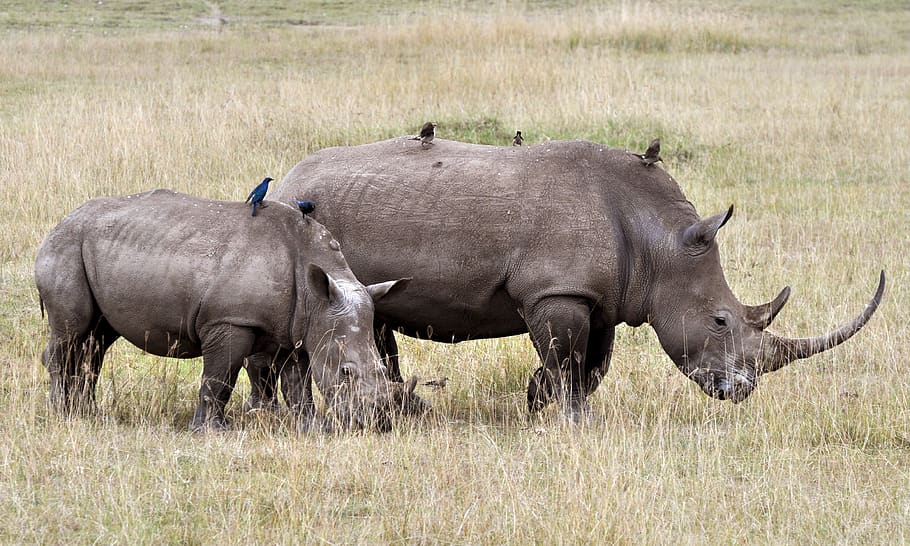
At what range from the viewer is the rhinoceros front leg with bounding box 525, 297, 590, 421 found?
689cm

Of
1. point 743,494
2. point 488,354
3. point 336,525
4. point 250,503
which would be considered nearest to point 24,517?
point 250,503

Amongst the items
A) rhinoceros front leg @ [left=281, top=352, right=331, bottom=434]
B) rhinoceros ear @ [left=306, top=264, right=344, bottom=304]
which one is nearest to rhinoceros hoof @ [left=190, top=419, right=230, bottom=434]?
rhinoceros front leg @ [left=281, top=352, right=331, bottom=434]

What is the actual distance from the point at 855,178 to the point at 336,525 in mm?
10683

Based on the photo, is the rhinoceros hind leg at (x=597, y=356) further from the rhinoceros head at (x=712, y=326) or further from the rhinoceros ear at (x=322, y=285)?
the rhinoceros ear at (x=322, y=285)

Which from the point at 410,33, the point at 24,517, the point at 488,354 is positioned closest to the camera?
the point at 24,517

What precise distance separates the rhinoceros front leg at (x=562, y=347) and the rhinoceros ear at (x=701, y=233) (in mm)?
718

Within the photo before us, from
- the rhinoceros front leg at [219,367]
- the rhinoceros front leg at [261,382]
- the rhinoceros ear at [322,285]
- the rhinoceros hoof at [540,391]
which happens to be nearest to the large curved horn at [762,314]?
the rhinoceros hoof at [540,391]

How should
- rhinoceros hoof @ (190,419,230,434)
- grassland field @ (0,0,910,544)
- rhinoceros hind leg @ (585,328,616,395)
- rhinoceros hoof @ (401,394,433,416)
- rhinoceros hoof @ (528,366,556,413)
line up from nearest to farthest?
grassland field @ (0,0,910,544) < rhinoceros hoof @ (401,394,433,416) < rhinoceros hoof @ (190,419,230,434) < rhinoceros hoof @ (528,366,556,413) < rhinoceros hind leg @ (585,328,616,395)

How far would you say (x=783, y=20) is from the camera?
1102 inches

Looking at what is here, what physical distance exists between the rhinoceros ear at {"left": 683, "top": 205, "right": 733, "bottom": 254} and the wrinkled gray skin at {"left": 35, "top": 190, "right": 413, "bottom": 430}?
5.82 ft

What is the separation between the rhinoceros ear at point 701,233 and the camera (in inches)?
276

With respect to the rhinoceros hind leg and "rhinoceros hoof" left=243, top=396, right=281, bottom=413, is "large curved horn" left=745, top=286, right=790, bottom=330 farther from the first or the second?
"rhinoceros hoof" left=243, top=396, right=281, bottom=413

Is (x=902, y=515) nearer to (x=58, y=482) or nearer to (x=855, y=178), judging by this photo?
(x=58, y=482)

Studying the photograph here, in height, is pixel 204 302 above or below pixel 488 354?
above
